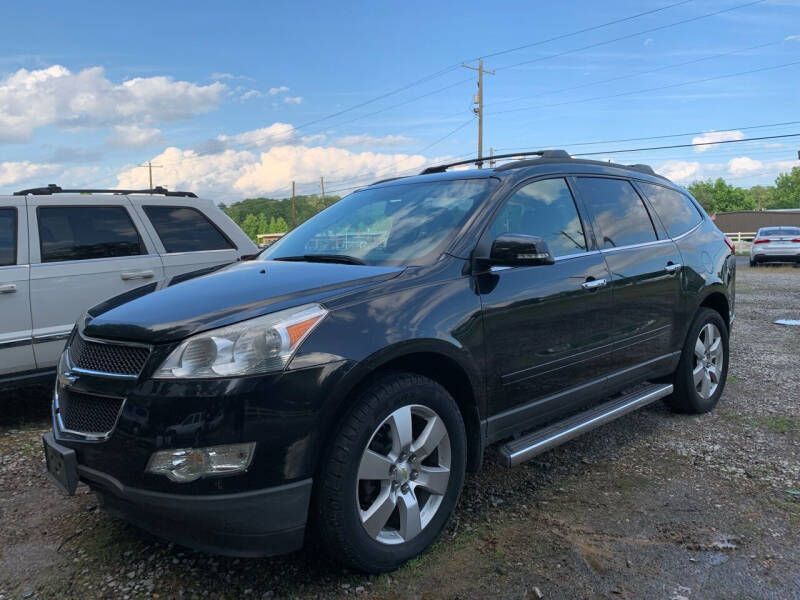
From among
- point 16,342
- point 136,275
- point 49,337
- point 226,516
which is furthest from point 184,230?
point 226,516

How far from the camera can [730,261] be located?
202 inches

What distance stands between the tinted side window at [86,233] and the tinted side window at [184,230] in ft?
0.75

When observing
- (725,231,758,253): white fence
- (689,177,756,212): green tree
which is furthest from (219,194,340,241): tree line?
(689,177,756,212): green tree

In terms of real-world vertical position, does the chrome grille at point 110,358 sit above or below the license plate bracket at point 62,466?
above

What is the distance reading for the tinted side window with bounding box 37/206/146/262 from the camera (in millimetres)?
4910

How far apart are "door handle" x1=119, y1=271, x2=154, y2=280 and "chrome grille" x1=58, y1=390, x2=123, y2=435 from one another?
8.78ft

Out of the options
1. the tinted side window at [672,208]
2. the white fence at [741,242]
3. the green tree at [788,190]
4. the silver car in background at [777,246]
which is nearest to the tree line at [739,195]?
the green tree at [788,190]

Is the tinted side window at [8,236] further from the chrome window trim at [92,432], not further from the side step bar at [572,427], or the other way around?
the side step bar at [572,427]

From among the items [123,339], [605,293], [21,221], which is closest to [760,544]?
[605,293]

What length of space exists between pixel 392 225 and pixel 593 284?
3.89ft

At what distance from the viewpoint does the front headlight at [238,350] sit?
2250mm

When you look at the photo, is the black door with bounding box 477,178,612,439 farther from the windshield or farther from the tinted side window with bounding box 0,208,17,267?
the tinted side window with bounding box 0,208,17,267

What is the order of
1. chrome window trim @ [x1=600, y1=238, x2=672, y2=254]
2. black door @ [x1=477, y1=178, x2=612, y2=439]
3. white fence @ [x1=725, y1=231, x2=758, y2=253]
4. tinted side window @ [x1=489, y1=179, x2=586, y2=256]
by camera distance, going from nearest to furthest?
black door @ [x1=477, y1=178, x2=612, y2=439] → tinted side window @ [x1=489, y1=179, x2=586, y2=256] → chrome window trim @ [x1=600, y1=238, x2=672, y2=254] → white fence @ [x1=725, y1=231, x2=758, y2=253]

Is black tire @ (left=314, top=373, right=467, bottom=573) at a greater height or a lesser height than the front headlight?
lesser
